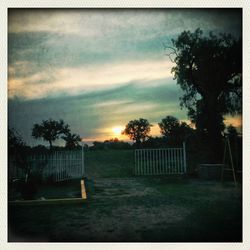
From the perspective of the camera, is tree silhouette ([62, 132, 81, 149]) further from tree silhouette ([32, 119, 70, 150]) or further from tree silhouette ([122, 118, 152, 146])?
tree silhouette ([122, 118, 152, 146])

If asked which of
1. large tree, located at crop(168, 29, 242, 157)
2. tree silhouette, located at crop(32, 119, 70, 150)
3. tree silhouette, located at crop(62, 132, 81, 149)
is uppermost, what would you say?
large tree, located at crop(168, 29, 242, 157)

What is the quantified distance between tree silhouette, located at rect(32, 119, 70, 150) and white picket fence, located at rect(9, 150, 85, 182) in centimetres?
81

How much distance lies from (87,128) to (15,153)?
8.32 ft

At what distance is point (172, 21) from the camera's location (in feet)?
19.5

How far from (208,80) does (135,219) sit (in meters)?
6.93

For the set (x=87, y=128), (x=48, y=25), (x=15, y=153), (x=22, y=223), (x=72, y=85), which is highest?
(x=48, y=25)

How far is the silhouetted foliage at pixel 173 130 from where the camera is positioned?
12.4m

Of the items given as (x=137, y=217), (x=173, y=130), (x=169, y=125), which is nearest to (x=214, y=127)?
(x=173, y=130)

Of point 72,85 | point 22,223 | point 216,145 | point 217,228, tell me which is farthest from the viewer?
point 216,145

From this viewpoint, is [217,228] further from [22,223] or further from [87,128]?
[87,128]

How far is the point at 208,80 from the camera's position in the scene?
1002cm

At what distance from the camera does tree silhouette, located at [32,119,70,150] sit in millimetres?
9078

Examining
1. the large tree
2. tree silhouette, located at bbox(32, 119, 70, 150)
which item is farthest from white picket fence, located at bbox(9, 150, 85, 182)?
the large tree
